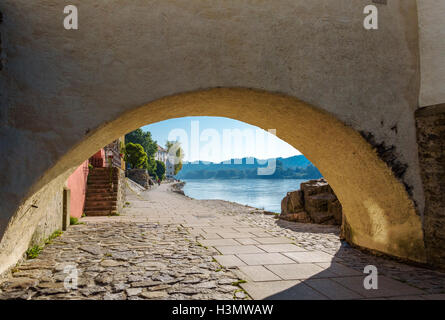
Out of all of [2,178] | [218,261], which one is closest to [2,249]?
[2,178]

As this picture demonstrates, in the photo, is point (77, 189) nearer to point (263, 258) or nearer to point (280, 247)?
point (280, 247)

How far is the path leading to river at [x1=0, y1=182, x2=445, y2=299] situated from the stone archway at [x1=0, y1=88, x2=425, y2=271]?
0.37m

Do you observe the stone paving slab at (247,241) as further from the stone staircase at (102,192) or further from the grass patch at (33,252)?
the stone staircase at (102,192)

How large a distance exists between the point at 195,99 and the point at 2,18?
6.72 ft

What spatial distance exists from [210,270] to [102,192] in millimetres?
7644

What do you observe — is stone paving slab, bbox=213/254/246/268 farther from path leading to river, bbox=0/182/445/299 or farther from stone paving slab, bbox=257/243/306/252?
stone paving slab, bbox=257/243/306/252

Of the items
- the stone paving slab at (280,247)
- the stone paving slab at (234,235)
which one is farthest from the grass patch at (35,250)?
the stone paving slab at (280,247)

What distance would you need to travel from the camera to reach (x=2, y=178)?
8.97 feet

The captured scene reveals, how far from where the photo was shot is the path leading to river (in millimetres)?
2924

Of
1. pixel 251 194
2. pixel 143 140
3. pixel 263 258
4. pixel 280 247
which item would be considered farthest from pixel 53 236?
pixel 251 194

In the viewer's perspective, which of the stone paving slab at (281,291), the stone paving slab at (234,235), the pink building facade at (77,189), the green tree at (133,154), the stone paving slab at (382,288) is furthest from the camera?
the green tree at (133,154)

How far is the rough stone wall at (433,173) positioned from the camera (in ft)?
11.9

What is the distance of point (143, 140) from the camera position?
50688 mm

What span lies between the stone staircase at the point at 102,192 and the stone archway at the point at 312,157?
19.4ft
